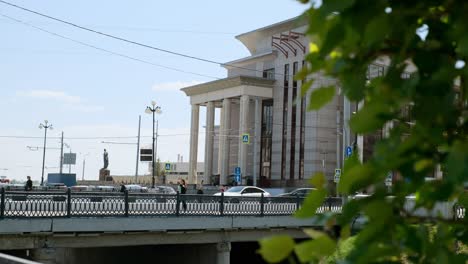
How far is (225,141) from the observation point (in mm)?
74375

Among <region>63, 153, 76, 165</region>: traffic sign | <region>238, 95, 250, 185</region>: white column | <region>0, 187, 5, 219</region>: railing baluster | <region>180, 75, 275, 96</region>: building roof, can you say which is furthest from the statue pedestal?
<region>0, 187, 5, 219</region>: railing baluster

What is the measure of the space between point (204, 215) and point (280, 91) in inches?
1920

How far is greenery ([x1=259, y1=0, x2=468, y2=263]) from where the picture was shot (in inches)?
61.7

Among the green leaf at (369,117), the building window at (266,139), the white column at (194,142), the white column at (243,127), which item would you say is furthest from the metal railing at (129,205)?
the white column at (194,142)

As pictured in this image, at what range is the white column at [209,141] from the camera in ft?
254

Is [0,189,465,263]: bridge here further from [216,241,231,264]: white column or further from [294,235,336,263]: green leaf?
[294,235,336,263]: green leaf

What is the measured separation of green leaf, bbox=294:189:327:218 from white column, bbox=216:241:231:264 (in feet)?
72.8

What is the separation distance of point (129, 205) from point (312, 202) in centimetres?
2092

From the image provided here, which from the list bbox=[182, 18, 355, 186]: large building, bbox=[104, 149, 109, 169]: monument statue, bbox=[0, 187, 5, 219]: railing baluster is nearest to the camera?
bbox=[0, 187, 5, 219]: railing baluster

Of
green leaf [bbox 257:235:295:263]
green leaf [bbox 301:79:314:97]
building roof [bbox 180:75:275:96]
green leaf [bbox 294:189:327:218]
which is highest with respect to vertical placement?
building roof [bbox 180:75:275:96]

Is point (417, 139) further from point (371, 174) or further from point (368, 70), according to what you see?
point (368, 70)

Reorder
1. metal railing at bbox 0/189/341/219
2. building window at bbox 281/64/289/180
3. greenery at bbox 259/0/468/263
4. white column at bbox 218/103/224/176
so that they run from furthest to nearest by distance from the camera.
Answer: white column at bbox 218/103/224/176, building window at bbox 281/64/289/180, metal railing at bbox 0/189/341/219, greenery at bbox 259/0/468/263

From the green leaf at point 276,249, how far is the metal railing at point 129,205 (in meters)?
16.7

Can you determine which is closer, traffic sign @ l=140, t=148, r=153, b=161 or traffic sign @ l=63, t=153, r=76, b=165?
traffic sign @ l=140, t=148, r=153, b=161
